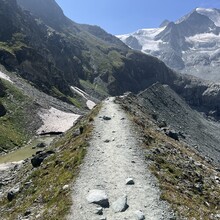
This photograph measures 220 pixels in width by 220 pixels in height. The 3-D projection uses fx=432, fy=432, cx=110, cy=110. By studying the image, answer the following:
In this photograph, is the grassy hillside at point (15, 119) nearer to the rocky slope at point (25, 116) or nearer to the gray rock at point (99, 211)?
the rocky slope at point (25, 116)

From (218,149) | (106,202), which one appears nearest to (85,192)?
(106,202)

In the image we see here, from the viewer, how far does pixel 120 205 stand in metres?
27.0

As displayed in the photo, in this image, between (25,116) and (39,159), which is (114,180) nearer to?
(39,159)

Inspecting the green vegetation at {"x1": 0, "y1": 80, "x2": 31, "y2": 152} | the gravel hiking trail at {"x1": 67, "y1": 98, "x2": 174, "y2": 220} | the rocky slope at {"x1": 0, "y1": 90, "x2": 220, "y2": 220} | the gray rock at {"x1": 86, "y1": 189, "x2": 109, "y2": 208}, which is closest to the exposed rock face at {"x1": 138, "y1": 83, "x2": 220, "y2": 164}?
the green vegetation at {"x1": 0, "y1": 80, "x2": 31, "y2": 152}

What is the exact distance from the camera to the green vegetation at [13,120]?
3659 inches

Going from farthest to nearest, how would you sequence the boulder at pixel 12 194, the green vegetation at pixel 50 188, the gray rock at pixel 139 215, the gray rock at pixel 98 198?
the boulder at pixel 12 194
the green vegetation at pixel 50 188
the gray rock at pixel 98 198
the gray rock at pixel 139 215

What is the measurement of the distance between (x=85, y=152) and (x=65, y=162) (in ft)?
6.26

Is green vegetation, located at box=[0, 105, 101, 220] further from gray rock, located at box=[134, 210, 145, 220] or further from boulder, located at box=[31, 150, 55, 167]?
gray rock, located at box=[134, 210, 145, 220]

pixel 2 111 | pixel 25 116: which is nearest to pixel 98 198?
pixel 2 111

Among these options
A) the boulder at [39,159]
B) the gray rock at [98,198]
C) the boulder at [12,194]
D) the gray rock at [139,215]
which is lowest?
the boulder at [12,194]

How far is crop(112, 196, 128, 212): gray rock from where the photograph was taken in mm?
26791

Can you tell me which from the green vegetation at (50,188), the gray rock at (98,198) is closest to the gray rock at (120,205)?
the gray rock at (98,198)

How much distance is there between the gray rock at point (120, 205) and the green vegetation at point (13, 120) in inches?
2479

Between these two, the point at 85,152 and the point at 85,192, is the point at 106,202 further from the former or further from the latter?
the point at 85,152
